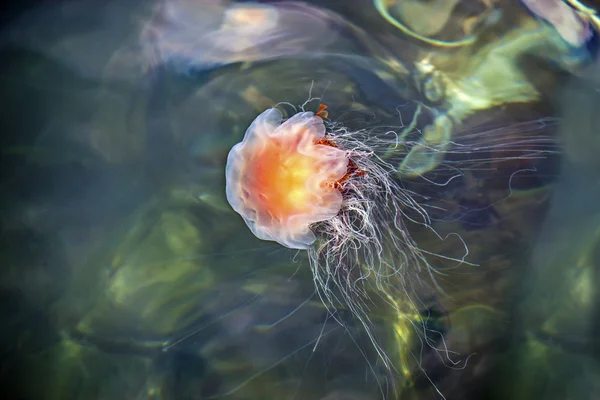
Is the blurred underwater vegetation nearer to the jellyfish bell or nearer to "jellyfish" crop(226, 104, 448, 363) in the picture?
"jellyfish" crop(226, 104, 448, 363)

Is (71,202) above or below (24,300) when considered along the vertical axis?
above

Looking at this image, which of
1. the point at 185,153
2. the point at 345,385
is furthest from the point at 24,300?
the point at 345,385

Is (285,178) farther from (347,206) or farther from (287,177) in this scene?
(347,206)

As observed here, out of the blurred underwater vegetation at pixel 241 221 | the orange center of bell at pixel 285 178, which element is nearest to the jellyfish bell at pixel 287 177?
the orange center of bell at pixel 285 178

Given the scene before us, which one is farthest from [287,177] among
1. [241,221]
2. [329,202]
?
[241,221]

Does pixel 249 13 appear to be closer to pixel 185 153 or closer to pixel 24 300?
pixel 185 153

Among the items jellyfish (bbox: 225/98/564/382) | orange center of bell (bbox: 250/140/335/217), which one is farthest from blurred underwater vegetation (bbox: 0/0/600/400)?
orange center of bell (bbox: 250/140/335/217)
